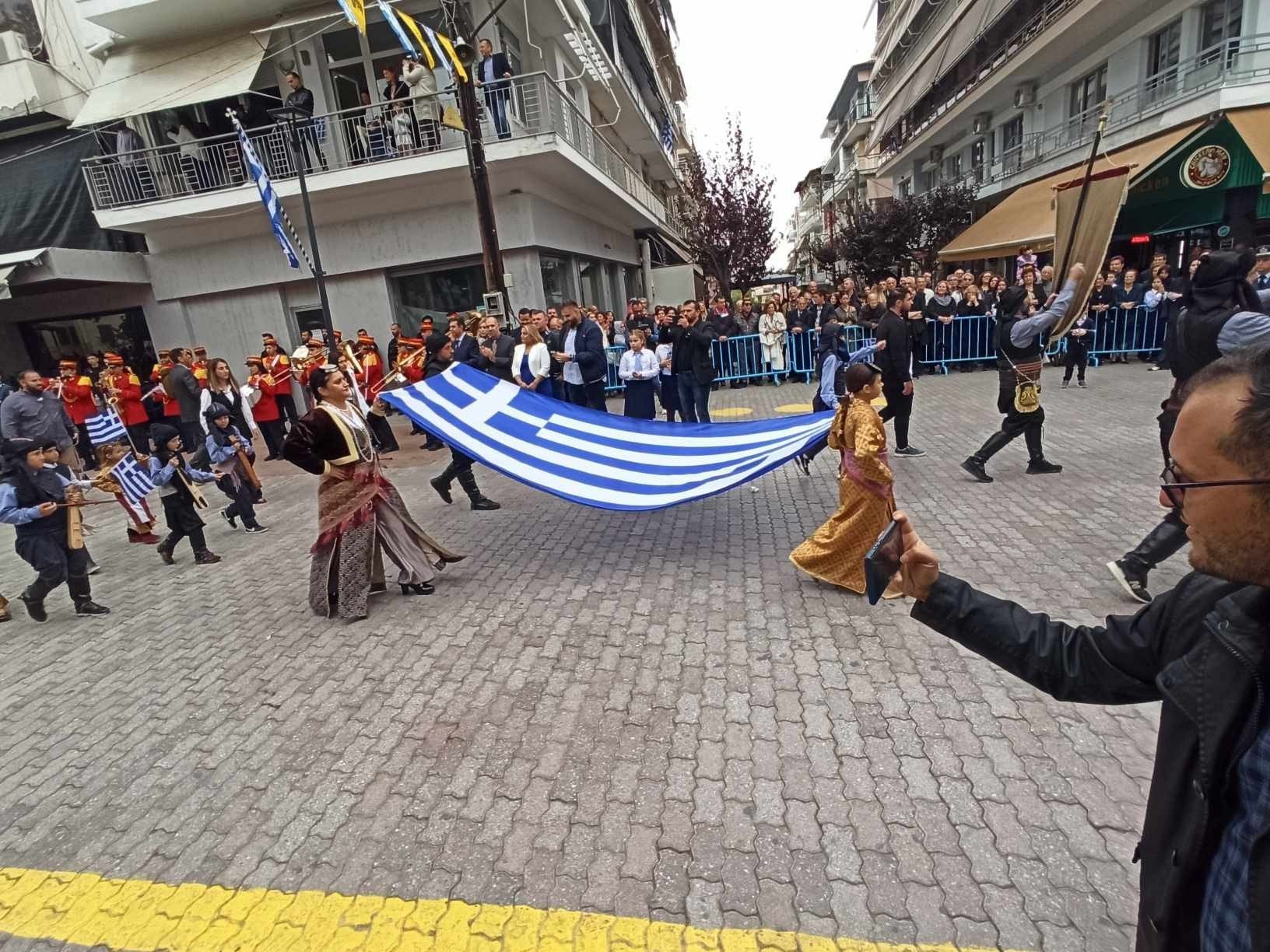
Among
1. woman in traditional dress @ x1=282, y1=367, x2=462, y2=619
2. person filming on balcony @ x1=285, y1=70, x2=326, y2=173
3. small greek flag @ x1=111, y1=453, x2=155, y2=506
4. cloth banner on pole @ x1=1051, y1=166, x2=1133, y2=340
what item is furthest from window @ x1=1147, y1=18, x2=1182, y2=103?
small greek flag @ x1=111, y1=453, x2=155, y2=506

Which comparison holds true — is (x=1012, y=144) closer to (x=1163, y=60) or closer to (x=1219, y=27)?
(x=1163, y=60)

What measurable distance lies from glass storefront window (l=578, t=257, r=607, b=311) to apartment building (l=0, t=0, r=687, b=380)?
6.63 ft

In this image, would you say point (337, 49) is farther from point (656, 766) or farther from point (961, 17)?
point (961, 17)

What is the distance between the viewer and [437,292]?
601 inches

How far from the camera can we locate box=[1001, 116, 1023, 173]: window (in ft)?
78.6

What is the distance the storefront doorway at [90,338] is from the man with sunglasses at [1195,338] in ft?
64.0

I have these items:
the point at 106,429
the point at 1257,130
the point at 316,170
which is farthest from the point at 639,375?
the point at 1257,130

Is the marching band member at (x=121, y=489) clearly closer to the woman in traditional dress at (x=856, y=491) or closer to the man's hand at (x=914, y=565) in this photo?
the woman in traditional dress at (x=856, y=491)

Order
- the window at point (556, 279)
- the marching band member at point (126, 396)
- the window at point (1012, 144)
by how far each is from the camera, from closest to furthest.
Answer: the marching band member at point (126, 396), the window at point (556, 279), the window at point (1012, 144)

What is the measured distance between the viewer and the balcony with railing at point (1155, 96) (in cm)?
1405

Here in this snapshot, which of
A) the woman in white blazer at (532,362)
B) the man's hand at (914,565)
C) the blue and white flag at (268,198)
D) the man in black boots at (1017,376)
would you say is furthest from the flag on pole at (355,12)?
the man's hand at (914,565)

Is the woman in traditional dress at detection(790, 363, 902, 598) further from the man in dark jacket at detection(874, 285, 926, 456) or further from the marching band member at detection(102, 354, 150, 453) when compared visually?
the marching band member at detection(102, 354, 150, 453)

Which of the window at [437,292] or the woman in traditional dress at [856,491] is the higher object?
the window at [437,292]

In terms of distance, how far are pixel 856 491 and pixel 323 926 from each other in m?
3.79
